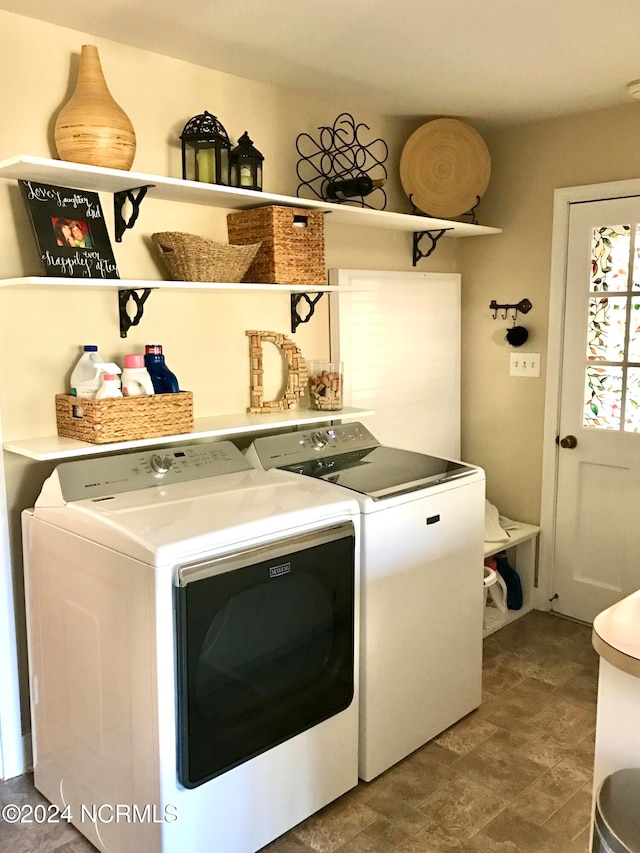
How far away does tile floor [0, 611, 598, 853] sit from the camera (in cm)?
204

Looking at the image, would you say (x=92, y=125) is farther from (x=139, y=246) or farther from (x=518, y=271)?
(x=518, y=271)

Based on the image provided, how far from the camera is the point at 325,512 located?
2.04 m

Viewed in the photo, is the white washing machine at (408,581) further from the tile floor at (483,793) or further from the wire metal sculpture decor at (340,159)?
the wire metal sculpture decor at (340,159)

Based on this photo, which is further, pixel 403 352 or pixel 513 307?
pixel 513 307

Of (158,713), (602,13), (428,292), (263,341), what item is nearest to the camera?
(158,713)

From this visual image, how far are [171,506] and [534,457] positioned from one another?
81.2 inches

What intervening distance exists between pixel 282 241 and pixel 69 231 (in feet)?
2.29

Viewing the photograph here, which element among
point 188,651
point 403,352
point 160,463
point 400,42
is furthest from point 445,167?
point 188,651

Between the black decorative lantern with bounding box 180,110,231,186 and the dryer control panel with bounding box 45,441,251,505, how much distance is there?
0.86 metres

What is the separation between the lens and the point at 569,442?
3363mm

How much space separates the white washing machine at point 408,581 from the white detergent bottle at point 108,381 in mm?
528

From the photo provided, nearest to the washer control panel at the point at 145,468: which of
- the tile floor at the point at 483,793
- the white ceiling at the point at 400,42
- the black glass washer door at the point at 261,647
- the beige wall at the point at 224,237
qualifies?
the beige wall at the point at 224,237

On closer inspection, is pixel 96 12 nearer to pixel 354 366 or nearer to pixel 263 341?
pixel 263 341

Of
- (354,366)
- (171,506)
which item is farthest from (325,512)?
(354,366)
